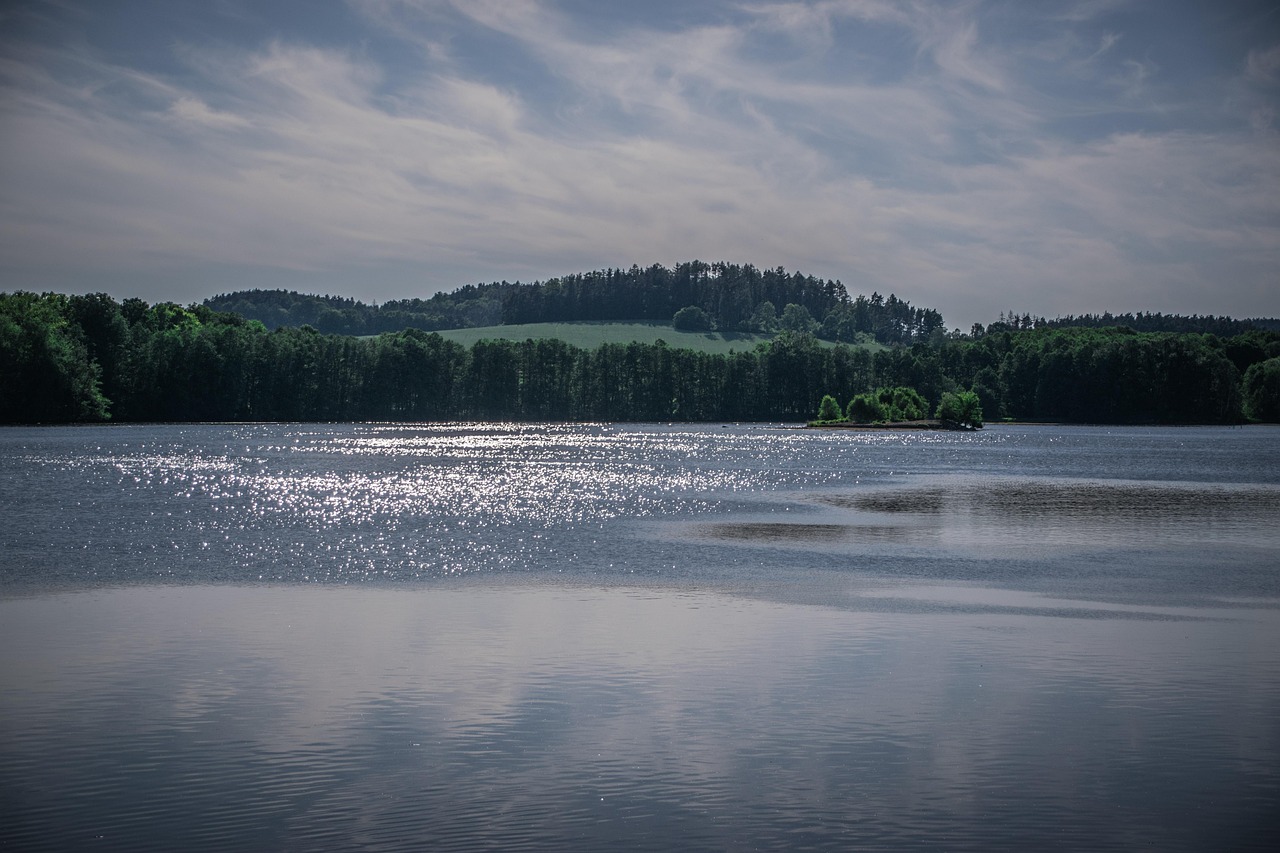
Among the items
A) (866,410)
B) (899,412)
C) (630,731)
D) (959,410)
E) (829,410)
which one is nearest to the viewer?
(630,731)

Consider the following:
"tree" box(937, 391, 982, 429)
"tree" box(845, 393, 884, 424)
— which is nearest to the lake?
"tree" box(845, 393, 884, 424)

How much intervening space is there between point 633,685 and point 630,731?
2.49 metres

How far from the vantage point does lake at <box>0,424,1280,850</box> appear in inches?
476

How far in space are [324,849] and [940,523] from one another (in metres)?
36.5

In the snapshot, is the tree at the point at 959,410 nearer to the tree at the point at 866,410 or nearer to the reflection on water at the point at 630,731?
the tree at the point at 866,410

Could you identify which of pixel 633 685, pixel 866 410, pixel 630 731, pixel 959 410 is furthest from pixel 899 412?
pixel 630 731

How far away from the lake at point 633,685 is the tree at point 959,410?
145737 millimetres

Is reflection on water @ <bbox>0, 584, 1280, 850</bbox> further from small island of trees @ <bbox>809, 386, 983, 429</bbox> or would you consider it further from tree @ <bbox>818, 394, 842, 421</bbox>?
tree @ <bbox>818, 394, 842, 421</bbox>

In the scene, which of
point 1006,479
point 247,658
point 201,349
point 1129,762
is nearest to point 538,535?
point 247,658

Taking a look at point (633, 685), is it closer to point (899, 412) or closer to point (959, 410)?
point (899, 412)

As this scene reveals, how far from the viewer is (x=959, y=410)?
613ft

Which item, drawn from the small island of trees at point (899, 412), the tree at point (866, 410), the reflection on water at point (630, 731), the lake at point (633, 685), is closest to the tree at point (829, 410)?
the small island of trees at point (899, 412)

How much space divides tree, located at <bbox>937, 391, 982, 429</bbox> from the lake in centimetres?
14574

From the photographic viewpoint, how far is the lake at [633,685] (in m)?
12.1
